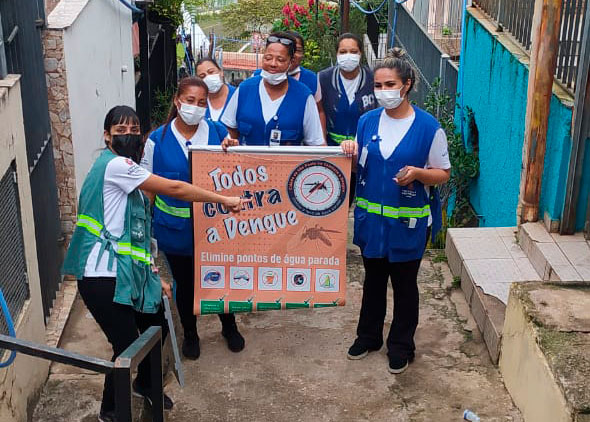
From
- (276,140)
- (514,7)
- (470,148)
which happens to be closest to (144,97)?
(470,148)

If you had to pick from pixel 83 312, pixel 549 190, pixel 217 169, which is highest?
pixel 217 169

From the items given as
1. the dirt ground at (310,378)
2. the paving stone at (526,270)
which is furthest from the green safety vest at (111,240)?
the paving stone at (526,270)

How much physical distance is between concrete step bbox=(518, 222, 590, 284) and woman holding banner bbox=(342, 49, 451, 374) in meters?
1.06

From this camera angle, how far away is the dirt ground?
13.9 feet

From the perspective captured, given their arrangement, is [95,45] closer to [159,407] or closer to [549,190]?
[549,190]

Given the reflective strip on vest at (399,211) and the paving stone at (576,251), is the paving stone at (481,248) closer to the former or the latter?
the paving stone at (576,251)

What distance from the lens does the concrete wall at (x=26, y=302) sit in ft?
12.4

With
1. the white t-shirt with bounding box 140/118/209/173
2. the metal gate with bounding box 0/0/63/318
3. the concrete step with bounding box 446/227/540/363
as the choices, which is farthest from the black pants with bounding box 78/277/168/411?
the concrete step with bounding box 446/227/540/363

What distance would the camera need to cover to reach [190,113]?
4.28 m

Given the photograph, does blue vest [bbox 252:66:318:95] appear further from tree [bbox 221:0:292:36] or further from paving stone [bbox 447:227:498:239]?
tree [bbox 221:0:292:36]

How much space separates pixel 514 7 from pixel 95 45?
3926mm

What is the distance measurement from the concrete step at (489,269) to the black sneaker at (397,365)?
563mm

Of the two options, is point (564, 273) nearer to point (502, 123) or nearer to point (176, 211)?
point (502, 123)

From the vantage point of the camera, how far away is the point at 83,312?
212 inches
